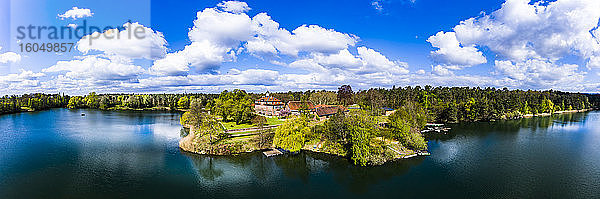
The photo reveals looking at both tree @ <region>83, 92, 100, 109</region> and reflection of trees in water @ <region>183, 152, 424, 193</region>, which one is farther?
tree @ <region>83, 92, 100, 109</region>

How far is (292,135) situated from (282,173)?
7096 millimetres

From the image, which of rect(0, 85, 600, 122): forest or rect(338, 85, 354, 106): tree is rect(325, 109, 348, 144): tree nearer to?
rect(0, 85, 600, 122): forest

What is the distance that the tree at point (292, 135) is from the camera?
121 feet

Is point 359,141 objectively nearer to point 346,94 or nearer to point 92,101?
point 346,94

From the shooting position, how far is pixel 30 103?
111 m

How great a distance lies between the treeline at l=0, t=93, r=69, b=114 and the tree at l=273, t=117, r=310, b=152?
4711 inches

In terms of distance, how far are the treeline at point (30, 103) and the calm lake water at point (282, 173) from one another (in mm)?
77177

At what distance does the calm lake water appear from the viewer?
2562 centimetres

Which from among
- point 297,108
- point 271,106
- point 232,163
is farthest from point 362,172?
point 271,106

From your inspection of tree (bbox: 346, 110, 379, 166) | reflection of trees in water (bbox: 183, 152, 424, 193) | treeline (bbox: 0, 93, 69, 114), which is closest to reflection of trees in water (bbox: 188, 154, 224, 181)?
reflection of trees in water (bbox: 183, 152, 424, 193)

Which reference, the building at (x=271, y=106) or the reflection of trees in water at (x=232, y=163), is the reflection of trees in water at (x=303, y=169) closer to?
the reflection of trees in water at (x=232, y=163)

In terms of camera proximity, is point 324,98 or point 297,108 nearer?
point 297,108

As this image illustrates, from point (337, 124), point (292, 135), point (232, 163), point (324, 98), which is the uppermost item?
point (324, 98)

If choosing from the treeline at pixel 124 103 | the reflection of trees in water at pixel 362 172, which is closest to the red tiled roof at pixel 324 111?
the reflection of trees in water at pixel 362 172
